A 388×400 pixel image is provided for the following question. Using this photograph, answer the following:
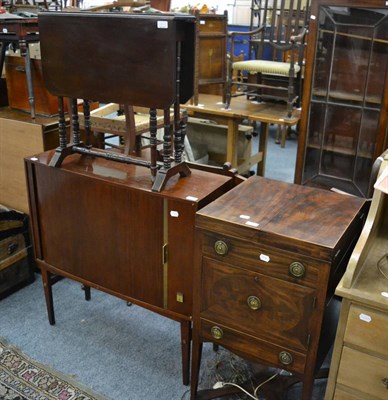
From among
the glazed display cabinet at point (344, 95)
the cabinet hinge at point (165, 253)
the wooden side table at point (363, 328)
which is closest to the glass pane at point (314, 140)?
the glazed display cabinet at point (344, 95)

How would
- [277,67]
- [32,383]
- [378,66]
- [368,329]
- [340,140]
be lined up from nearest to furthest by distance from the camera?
[368,329] < [32,383] < [378,66] < [340,140] < [277,67]

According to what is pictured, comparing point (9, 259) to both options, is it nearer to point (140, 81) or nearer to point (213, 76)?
point (140, 81)

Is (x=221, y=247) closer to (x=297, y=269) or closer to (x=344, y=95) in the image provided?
(x=297, y=269)

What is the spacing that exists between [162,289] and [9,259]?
3.49ft

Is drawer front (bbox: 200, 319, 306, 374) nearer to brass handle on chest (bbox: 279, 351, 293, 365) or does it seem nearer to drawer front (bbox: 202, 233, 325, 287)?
brass handle on chest (bbox: 279, 351, 293, 365)

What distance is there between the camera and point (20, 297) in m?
2.47

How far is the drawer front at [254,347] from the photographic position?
1.43 m

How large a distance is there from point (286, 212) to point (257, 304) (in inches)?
11.6


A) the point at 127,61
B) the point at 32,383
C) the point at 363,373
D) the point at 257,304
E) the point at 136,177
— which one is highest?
the point at 127,61

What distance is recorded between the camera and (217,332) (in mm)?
1562

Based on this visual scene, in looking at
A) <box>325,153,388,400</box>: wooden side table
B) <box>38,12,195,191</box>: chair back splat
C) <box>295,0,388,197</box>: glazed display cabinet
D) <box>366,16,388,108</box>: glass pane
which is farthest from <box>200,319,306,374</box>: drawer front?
<box>366,16,388,108</box>: glass pane

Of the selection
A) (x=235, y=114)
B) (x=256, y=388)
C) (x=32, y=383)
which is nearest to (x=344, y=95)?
(x=235, y=114)

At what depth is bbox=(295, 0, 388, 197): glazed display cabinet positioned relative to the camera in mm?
2535

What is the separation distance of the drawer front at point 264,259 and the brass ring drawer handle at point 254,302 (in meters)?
0.10
